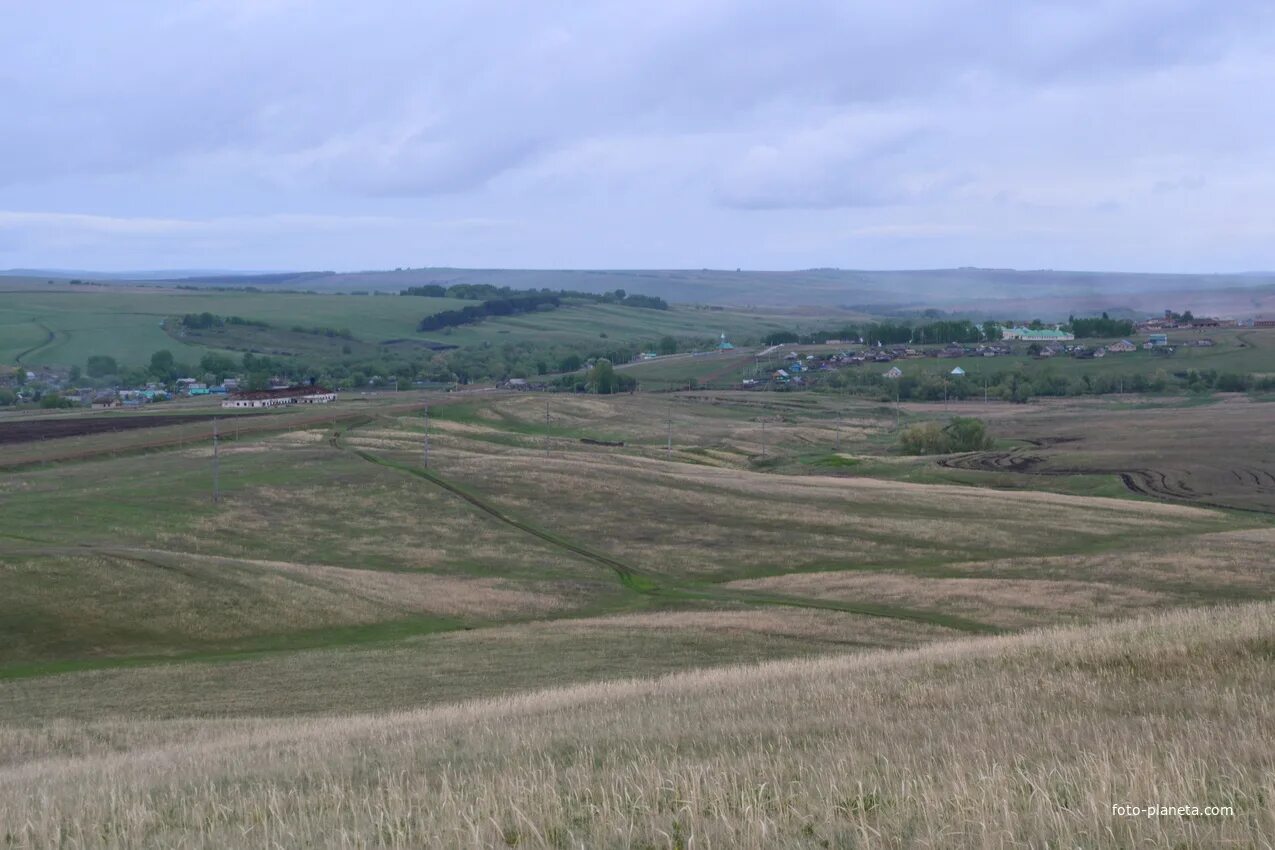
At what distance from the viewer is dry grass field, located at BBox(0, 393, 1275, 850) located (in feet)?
30.8

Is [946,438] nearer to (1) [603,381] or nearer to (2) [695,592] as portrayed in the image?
(1) [603,381]

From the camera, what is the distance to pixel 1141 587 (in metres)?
44.5

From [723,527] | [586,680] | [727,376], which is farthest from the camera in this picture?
[727,376]

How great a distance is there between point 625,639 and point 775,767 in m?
25.6

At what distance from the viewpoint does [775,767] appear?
1060 centimetres

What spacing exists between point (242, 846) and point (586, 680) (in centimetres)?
1903

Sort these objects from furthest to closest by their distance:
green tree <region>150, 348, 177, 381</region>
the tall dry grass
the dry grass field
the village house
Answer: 1. green tree <region>150, 348, 177, 381</region>
2. the village house
3. the dry grass field
4. the tall dry grass

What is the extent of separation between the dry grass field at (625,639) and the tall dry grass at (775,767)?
0.07 m

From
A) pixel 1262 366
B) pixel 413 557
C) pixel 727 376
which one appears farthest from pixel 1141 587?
pixel 727 376

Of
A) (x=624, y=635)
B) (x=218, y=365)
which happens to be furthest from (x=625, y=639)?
(x=218, y=365)

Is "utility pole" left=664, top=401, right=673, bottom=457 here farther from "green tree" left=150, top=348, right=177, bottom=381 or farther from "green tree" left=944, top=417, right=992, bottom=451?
"green tree" left=150, top=348, right=177, bottom=381

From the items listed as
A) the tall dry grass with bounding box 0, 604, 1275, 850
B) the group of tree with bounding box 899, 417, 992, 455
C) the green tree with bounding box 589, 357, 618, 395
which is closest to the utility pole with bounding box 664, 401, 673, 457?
the green tree with bounding box 589, 357, 618, 395

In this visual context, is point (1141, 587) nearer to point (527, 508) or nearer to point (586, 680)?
point (586, 680)

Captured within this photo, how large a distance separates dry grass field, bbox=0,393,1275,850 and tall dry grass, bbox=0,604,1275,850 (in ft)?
0.21
